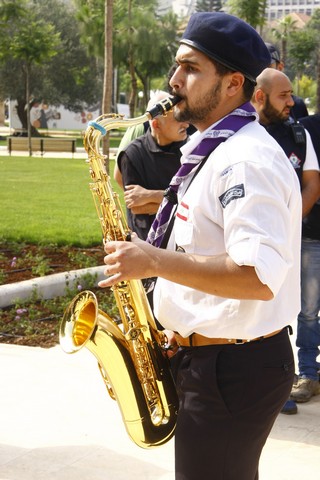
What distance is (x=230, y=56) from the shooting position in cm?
252

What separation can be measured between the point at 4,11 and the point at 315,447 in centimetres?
2290

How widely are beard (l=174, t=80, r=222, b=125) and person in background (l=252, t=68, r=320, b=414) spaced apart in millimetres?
2284

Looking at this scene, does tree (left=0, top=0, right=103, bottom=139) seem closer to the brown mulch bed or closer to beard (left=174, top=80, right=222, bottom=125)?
the brown mulch bed

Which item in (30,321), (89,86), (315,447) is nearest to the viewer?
(315,447)

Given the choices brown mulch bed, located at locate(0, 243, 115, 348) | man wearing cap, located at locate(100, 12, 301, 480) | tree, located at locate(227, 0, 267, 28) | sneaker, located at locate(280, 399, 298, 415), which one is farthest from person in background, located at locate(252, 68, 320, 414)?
tree, located at locate(227, 0, 267, 28)

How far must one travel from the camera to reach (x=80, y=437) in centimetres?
450

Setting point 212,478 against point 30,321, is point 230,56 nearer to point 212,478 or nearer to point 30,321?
point 212,478

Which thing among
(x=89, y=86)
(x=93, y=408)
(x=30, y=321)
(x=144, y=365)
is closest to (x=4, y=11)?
(x=30, y=321)

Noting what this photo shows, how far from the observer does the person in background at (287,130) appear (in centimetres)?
480

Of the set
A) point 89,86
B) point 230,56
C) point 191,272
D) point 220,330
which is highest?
point 230,56

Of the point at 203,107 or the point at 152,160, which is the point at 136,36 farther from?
the point at 203,107

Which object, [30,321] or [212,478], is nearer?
[212,478]

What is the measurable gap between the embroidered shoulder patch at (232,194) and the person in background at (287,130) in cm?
256

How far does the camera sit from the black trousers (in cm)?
248
